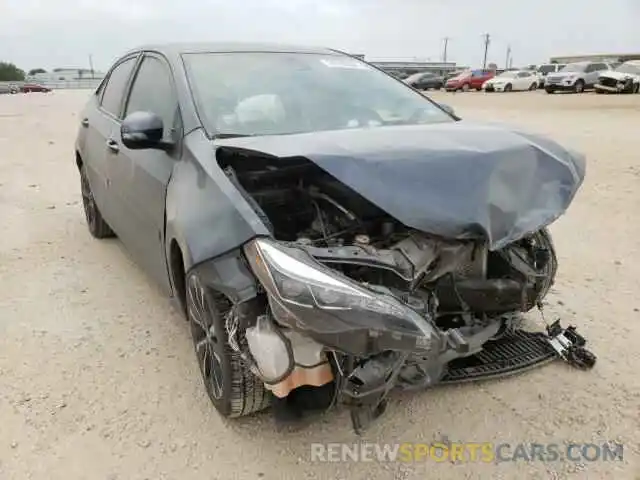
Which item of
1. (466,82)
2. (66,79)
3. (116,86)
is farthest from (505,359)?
(66,79)

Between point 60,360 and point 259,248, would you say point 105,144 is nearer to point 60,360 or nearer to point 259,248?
point 60,360

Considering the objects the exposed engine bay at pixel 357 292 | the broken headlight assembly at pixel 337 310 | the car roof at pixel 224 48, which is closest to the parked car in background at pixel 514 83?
the car roof at pixel 224 48

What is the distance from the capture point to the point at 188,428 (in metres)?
2.69

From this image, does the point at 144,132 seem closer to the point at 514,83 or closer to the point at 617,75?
the point at 617,75

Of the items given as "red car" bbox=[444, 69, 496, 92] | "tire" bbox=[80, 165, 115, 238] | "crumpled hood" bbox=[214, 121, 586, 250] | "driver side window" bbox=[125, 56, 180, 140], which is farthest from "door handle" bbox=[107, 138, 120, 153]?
"red car" bbox=[444, 69, 496, 92]

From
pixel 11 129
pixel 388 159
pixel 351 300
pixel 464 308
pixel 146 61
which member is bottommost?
pixel 11 129

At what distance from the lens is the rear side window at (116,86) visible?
169 inches

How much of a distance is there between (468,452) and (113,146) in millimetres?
2932

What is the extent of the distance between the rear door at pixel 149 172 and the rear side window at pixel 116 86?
0.25 metres

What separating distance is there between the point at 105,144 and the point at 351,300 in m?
2.90

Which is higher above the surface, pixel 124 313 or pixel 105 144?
pixel 105 144

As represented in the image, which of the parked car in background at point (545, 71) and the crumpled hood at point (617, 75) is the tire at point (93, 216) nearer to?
the crumpled hood at point (617, 75)

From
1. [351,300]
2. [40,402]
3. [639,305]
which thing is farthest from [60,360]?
[639,305]

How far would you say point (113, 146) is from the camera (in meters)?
3.99
